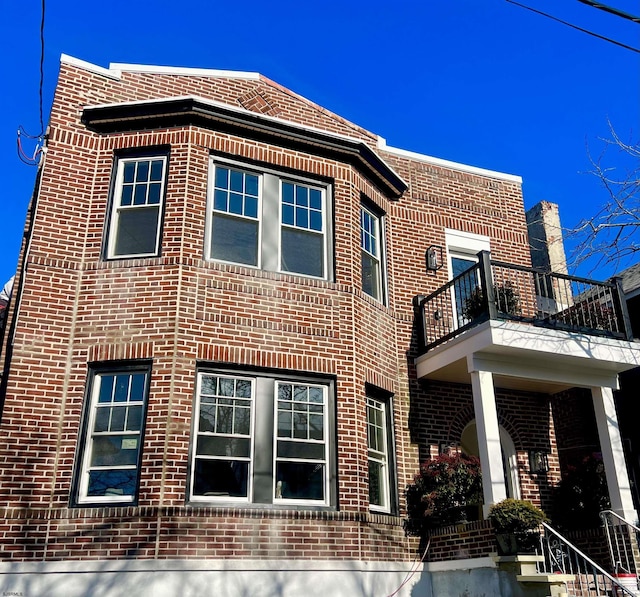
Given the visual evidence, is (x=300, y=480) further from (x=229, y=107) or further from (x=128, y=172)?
(x=229, y=107)

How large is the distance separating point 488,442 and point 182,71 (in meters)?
7.37

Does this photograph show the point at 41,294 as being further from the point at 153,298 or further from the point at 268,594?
the point at 268,594

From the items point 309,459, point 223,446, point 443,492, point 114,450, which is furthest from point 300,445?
point 114,450

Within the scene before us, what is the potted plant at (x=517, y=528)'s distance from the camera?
26.7 feet

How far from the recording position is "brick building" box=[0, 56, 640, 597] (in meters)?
8.01

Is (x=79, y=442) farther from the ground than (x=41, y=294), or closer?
closer

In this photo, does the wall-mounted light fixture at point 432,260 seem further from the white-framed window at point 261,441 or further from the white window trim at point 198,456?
the white window trim at point 198,456

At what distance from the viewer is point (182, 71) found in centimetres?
1094

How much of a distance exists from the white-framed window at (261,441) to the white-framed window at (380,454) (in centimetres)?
90

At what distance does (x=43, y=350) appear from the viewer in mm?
8602

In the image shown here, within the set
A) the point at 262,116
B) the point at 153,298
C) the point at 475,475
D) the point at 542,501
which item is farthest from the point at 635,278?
the point at 153,298

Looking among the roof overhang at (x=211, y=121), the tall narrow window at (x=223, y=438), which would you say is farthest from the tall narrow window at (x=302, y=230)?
the tall narrow window at (x=223, y=438)

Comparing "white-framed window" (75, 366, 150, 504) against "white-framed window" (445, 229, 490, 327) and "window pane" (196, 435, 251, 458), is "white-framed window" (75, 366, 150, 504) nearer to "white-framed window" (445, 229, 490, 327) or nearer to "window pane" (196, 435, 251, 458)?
"window pane" (196, 435, 251, 458)

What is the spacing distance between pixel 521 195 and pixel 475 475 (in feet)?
20.2
